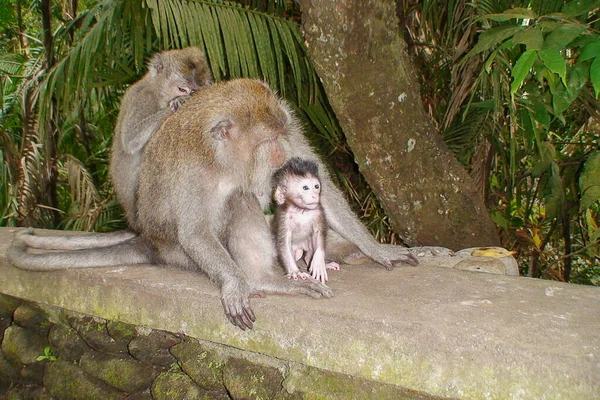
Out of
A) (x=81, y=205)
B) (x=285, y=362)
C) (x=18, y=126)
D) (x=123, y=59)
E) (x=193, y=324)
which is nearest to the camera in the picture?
(x=285, y=362)

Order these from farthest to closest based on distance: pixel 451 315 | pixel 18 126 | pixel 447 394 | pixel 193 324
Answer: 1. pixel 18 126
2. pixel 193 324
3. pixel 451 315
4. pixel 447 394

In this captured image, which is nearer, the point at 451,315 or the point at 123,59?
the point at 451,315

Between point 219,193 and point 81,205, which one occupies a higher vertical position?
point 219,193

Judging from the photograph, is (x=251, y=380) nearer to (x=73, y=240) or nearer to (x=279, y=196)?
(x=279, y=196)

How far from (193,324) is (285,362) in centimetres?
46

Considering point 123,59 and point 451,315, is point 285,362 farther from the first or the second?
point 123,59

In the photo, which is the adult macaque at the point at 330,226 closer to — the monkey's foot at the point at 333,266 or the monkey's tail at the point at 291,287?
the monkey's foot at the point at 333,266

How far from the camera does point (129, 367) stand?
2666 millimetres

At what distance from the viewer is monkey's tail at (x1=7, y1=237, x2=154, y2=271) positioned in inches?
112

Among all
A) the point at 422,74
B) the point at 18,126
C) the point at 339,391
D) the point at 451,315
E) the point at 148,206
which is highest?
the point at 422,74

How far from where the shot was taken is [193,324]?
96.1 inches

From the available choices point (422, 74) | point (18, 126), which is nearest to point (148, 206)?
point (422, 74)

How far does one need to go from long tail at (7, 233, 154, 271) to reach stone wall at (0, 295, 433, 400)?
270 millimetres

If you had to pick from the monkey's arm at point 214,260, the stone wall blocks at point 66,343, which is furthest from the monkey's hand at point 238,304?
the stone wall blocks at point 66,343
